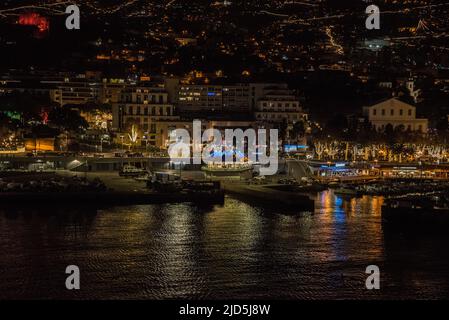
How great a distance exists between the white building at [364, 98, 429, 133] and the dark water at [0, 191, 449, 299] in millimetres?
9408

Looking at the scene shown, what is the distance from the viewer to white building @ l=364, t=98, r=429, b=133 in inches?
859

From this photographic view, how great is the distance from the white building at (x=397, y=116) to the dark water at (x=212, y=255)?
9408mm

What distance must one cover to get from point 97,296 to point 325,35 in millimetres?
31521

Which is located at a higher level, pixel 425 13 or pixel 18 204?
pixel 425 13

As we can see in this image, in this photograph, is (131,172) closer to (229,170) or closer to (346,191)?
(229,170)

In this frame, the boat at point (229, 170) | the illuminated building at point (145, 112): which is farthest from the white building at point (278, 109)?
the boat at point (229, 170)

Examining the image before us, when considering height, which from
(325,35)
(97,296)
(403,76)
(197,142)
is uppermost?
(325,35)

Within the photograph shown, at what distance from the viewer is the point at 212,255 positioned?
926 centimetres

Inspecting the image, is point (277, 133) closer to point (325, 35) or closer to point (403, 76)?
point (403, 76)

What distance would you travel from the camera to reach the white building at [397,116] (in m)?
21.8

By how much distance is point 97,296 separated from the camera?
298 inches

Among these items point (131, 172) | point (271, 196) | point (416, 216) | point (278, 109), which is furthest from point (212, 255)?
point (278, 109)
